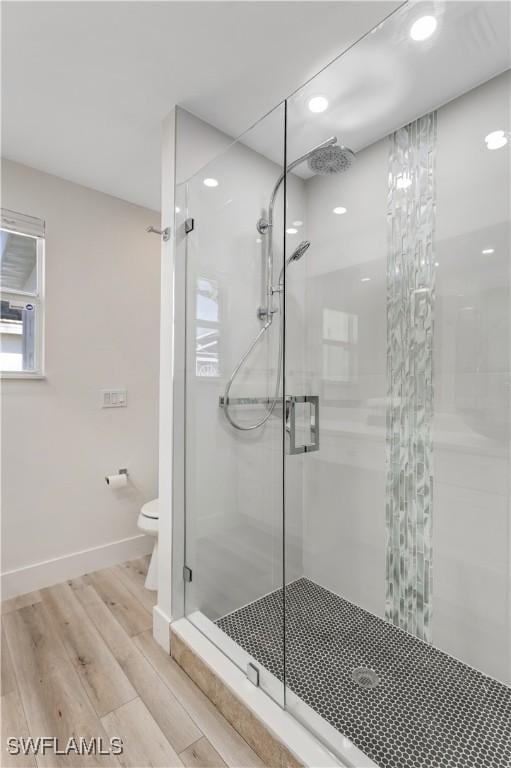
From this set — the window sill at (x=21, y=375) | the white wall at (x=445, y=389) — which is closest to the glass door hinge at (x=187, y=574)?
the white wall at (x=445, y=389)

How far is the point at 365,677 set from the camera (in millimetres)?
1439

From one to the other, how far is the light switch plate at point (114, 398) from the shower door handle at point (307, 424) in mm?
1273

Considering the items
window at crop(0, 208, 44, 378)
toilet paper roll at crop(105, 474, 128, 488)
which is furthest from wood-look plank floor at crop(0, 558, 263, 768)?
window at crop(0, 208, 44, 378)

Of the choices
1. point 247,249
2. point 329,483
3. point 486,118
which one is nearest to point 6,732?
point 329,483

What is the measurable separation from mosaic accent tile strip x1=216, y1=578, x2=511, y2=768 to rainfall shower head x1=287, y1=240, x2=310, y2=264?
1.48 metres

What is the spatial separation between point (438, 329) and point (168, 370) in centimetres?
123

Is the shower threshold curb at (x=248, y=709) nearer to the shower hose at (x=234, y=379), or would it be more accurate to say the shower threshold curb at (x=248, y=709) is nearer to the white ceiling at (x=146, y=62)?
the shower hose at (x=234, y=379)

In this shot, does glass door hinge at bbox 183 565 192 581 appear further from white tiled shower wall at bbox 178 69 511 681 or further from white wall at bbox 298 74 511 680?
white wall at bbox 298 74 511 680

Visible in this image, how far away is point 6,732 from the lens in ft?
4.22

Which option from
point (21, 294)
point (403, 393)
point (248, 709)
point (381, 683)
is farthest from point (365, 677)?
point (21, 294)

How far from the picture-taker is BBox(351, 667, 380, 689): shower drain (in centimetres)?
141

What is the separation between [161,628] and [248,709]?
61cm

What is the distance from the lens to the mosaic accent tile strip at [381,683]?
118 cm

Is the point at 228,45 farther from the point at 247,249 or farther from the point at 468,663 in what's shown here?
the point at 468,663
